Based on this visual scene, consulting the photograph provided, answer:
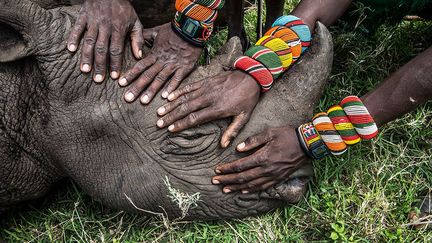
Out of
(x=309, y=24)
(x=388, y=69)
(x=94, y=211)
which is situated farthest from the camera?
(x=388, y=69)

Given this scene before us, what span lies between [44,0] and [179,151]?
117cm

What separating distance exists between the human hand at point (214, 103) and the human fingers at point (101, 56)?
33cm

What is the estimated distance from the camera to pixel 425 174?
10.7 feet

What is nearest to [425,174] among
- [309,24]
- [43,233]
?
[309,24]

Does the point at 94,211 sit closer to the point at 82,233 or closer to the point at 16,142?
the point at 82,233

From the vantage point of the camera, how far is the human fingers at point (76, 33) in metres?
2.58

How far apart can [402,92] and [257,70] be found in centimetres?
75

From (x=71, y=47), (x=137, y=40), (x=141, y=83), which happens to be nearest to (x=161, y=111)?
(x=141, y=83)

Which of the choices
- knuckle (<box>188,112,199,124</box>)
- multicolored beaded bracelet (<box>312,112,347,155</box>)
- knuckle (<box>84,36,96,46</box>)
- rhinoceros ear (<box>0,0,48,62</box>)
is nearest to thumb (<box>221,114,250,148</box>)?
knuckle (<box>188,112,199,124</box>)

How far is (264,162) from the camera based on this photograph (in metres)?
2.65

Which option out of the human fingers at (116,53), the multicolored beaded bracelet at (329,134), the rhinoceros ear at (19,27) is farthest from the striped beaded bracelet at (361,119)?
the rhinoceros ear at (19,27)

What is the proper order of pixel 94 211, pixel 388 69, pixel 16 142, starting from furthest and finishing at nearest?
pixel 388 69 < pixel 94 211 < pixel 16 142

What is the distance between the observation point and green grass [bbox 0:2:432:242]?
2992 millimetres

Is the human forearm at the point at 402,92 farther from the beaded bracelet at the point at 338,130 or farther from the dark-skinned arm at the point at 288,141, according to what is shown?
the beaded bracelet at the point at 338,130
